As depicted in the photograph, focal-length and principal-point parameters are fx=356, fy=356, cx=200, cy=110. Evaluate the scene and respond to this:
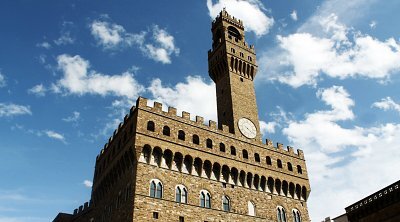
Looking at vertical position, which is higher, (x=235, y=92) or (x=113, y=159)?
(x=235, y=92)

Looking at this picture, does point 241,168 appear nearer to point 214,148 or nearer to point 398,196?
point 214,148

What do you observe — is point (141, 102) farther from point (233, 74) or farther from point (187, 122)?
point (233, 74)

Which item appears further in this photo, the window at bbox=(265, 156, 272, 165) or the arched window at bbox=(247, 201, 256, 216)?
the window at bbox=(265, 156, 272, 165)

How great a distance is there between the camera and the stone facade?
28.2 meters

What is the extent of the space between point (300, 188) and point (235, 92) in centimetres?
1208

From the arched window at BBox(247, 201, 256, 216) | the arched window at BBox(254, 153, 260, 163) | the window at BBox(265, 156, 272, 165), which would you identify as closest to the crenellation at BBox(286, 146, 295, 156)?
the window at BBox(265, 156, 272, 165)

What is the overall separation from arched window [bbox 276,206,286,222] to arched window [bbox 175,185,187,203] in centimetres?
1006

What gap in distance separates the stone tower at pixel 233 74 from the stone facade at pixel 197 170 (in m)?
0.15

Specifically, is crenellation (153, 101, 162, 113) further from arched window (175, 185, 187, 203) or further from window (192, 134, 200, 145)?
arched window (175, 185, 187, 203)

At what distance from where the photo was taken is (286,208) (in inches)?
1362

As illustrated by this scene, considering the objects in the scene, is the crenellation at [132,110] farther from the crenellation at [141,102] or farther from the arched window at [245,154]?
the arched window at [245,154]

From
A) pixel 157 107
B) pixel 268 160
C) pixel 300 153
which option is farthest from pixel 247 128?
pixel 157 107

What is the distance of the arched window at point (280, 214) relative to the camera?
33.6m

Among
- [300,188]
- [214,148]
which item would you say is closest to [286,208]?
[300,188]
